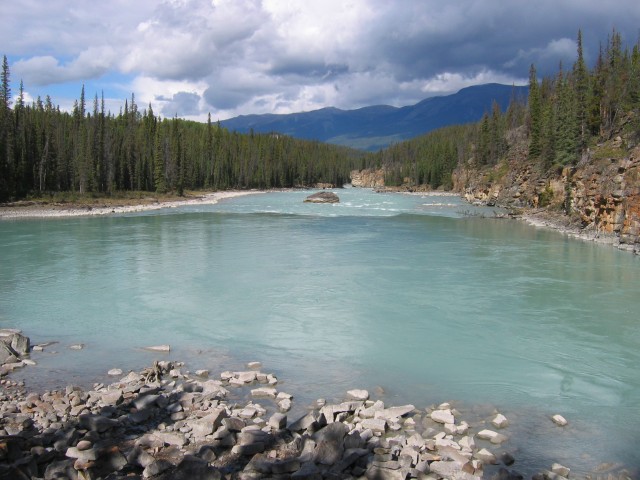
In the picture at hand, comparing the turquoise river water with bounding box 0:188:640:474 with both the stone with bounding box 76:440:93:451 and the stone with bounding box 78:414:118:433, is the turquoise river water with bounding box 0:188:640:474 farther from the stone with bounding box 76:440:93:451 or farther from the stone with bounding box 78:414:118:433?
the stone with bounding box 76:440:93:451

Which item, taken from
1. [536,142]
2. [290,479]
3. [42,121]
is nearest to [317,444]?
[290,479]

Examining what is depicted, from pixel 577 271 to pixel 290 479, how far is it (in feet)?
68.2

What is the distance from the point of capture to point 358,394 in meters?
10.1

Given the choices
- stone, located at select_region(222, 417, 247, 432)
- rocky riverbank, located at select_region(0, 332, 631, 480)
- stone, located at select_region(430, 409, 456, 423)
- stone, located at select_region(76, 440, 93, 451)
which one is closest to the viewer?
rocky riverbank, located at select_region(0, 332, 631, 480)

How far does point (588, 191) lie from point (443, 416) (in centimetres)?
3736

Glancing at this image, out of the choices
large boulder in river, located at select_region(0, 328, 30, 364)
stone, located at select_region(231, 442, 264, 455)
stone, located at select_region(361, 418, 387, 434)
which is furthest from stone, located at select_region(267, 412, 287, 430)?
large boulder in river, located at select_region(0, 328, 30, 364)

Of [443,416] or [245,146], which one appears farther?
[245,146]

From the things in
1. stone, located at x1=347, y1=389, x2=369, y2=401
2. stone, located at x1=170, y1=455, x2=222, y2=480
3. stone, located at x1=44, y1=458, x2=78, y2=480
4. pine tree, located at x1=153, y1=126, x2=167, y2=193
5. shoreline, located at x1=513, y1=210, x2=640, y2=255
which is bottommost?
stone, located at x1=347, y1=389, x2=369, y2=401

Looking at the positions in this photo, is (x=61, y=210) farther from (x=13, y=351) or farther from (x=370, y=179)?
(x=370, y=179)

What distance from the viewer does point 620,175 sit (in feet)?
121

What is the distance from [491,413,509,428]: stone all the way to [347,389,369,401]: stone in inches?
90.5

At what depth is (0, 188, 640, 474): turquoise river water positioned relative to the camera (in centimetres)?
1030

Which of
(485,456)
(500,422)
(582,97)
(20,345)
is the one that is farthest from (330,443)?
(582,97)

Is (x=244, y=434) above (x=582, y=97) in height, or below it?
below
